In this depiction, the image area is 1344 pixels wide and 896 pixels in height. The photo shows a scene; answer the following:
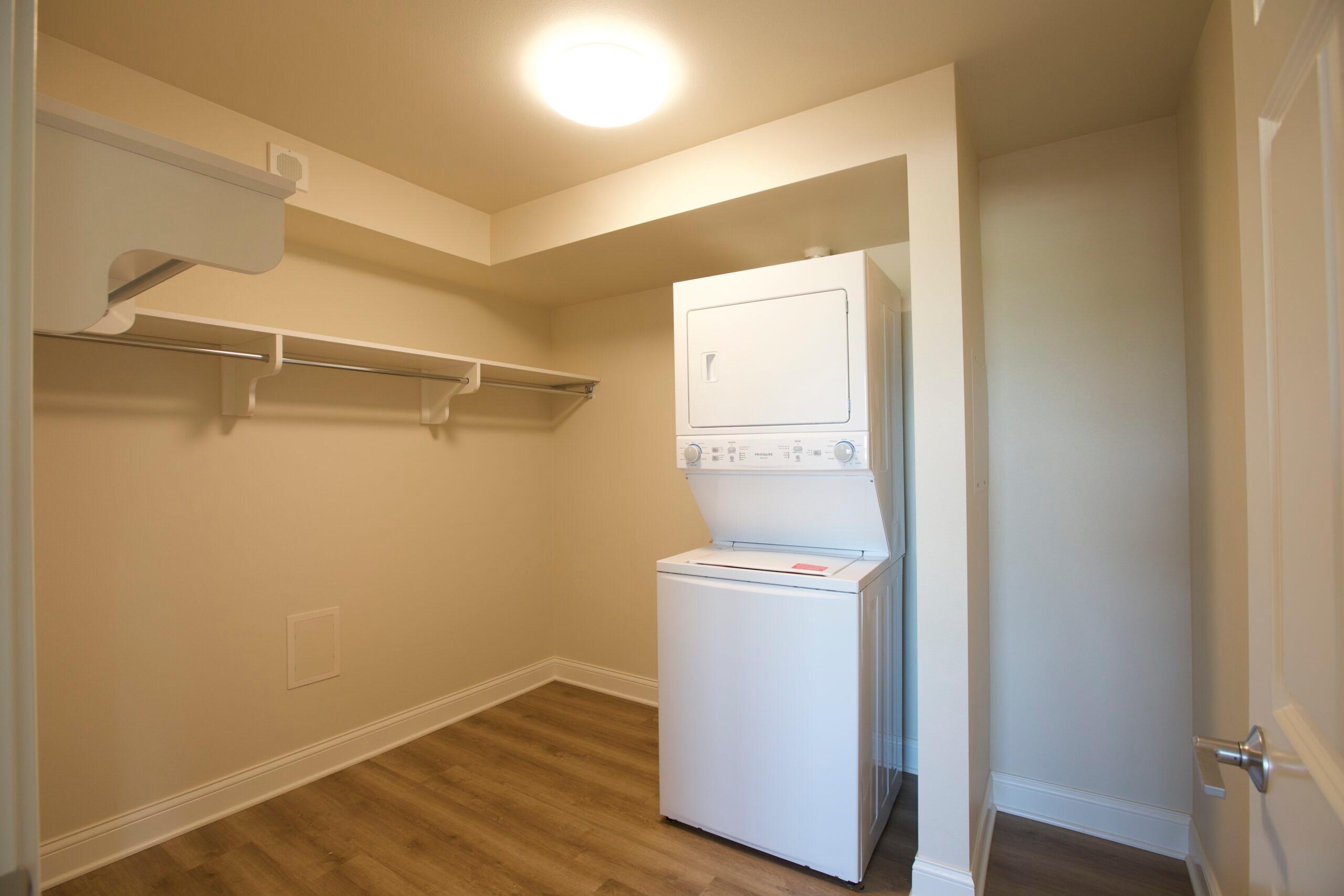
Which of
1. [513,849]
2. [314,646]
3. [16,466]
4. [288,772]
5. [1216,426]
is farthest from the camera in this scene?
[314,646]

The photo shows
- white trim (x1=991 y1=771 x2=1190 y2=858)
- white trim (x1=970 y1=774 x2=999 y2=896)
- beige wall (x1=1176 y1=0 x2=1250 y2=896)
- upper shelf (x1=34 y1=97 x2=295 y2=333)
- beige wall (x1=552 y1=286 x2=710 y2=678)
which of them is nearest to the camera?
upper shelf (x1=34 y1=97 x2=295 y2=333)

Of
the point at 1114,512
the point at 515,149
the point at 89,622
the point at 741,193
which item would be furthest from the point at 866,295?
the point at 89,622

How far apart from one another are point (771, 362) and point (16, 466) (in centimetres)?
190

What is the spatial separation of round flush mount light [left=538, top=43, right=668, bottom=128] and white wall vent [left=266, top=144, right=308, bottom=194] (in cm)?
96

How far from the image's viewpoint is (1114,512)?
2.20m

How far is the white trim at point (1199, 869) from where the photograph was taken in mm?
1768

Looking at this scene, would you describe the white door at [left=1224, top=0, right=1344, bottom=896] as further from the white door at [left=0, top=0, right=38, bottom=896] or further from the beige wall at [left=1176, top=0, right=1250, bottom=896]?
the white door at [left=0, top=0, right=38, bottom=896]

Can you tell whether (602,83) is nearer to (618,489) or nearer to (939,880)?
(618,489)

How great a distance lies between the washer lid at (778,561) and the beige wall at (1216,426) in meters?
0.98

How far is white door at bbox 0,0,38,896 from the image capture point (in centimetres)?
47

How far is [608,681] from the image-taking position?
11.7ft

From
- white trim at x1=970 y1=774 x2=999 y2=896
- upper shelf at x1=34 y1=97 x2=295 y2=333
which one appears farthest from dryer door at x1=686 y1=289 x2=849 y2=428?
upper shelf at x1=34 y1=97 x2=295 y2=333

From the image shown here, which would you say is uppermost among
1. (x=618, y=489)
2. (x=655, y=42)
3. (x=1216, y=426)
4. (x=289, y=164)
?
(x=655, y=42)

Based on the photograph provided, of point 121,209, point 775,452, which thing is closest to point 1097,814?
point 775,452
